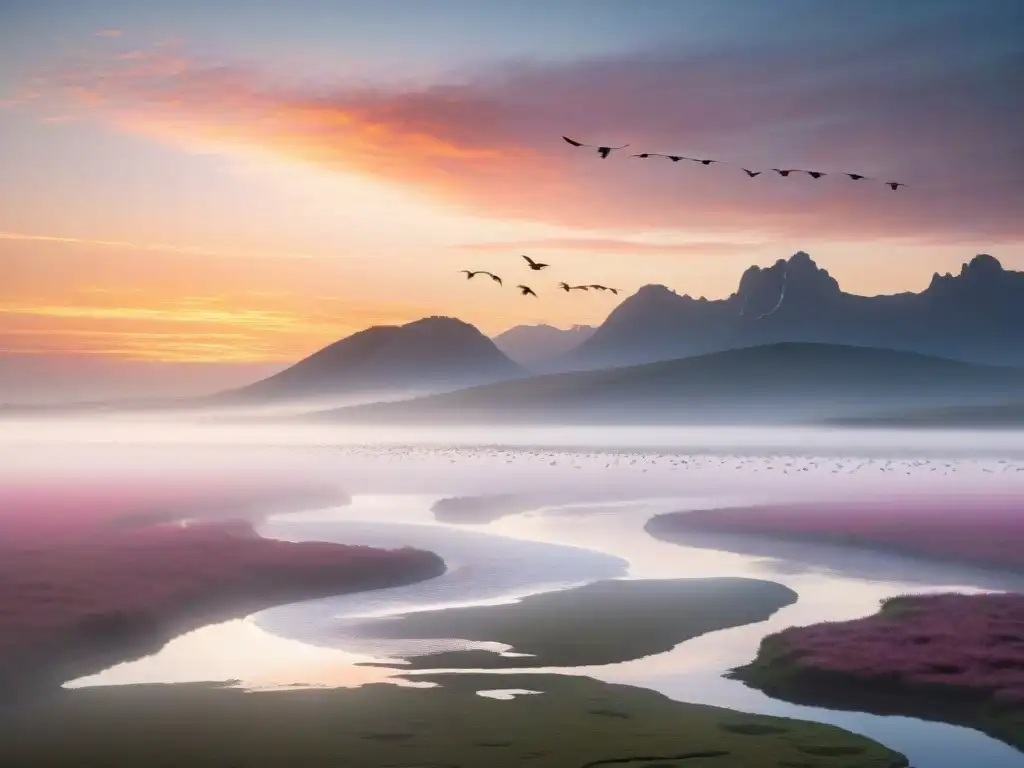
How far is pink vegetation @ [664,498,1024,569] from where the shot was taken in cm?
5056

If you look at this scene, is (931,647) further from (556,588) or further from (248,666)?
(248,666)

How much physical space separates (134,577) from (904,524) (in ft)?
123

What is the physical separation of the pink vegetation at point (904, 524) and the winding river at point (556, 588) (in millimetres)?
3108

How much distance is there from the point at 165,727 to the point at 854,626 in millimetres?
19005

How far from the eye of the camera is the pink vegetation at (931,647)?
93.2ft

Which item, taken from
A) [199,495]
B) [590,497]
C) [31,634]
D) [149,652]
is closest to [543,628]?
[149,652]

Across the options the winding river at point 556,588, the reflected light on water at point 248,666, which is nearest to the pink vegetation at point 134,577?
the reflected light on water at point 248,666

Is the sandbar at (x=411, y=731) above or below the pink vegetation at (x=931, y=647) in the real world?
below

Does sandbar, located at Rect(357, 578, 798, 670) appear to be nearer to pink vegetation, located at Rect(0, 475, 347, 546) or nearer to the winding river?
the winding river

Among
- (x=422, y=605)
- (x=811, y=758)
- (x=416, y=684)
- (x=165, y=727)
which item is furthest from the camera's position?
(x=422, y=605)

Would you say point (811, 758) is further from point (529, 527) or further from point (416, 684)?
point (529, 527)

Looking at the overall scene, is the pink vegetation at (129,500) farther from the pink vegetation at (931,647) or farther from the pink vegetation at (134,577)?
the pink vegetation at (931,647)

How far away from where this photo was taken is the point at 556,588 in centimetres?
4212

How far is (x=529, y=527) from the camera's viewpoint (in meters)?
62.2
